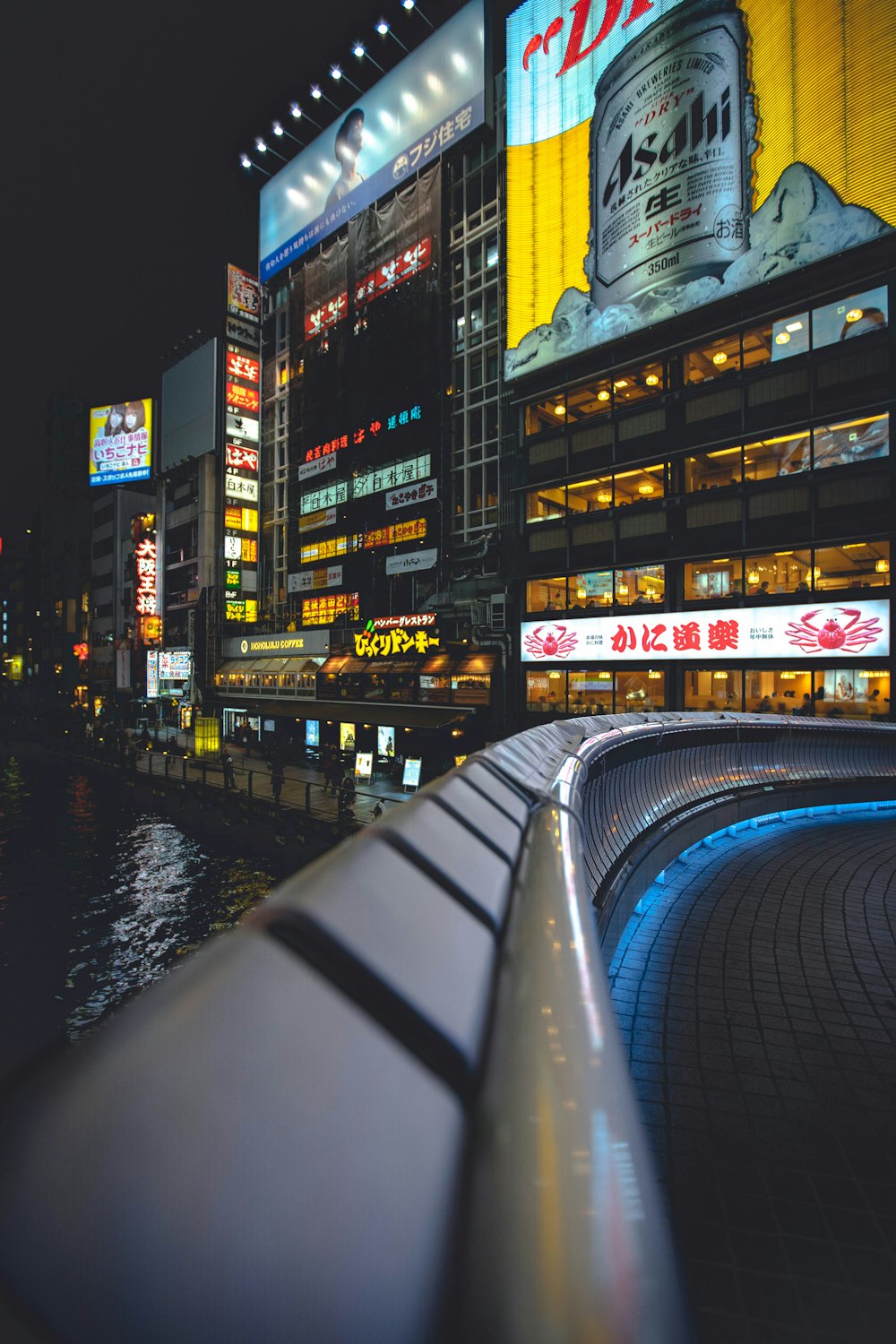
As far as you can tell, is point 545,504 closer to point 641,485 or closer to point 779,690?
point 641,485

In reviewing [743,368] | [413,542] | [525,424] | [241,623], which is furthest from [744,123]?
[241,623]

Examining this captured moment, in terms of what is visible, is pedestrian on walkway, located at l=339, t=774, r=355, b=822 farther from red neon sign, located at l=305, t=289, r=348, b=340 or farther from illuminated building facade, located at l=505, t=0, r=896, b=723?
red neon sign, located at l=305, t=289, r=348, b=340

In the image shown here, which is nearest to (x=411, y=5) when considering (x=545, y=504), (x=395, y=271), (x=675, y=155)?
(x=395, y=271)

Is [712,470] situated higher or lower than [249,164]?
lower

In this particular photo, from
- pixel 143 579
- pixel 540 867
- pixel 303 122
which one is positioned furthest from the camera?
pixel 303 122

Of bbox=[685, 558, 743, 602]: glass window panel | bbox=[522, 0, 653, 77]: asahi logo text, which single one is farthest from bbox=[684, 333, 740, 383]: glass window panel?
bbox=[522, 0, 653, 77]: asahi logo text

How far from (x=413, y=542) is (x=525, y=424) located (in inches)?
323

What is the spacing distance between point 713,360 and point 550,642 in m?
12.6

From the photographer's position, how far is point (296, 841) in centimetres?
1758

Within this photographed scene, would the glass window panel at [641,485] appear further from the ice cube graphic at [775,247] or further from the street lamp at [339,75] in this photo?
the street lamp at [339,75]

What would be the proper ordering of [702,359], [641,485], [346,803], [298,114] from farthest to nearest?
[298,114] < [641,485] < [702,359] < [346,803]

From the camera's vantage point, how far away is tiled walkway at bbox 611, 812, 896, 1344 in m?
2.27

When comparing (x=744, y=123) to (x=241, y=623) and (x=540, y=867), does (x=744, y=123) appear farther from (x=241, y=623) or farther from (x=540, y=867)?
(x=241, y=623)

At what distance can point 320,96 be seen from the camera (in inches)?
1916
